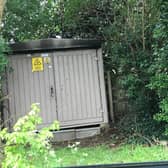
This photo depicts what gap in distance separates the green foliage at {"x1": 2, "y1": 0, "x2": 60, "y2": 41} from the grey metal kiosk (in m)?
0.92

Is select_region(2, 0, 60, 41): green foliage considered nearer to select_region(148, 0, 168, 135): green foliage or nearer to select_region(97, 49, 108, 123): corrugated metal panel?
select_region(97, 49, 108, 123): corrugated metal panel

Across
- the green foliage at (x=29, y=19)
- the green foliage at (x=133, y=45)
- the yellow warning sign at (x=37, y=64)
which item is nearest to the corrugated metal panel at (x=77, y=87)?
the yellow warning sign at (x=37, y=64)

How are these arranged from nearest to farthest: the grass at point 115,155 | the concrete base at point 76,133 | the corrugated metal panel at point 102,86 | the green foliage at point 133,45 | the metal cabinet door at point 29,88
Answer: the grass at point 115,155 < the green foliage at point 133,45 < the metal cabinet door at point 29,88 < the concrete base at point 76,133 < the corrugated metal panel at point 102,86

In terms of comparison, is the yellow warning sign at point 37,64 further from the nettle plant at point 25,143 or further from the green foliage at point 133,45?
the nettle plant at point 25,143

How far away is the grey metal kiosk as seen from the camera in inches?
371

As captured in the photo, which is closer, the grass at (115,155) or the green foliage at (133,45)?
the grass at (115,155)

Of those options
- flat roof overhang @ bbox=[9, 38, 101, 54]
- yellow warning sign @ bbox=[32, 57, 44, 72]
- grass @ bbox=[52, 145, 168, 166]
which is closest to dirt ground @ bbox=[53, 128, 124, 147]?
grass @ bbox=[52, 145, 168, 166]

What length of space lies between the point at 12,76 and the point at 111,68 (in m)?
2.53

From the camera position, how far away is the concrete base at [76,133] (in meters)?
9.55

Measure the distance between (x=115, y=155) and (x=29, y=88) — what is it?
10.4 ft

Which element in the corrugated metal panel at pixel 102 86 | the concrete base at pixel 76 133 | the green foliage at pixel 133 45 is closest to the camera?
the green foliage at pixel 133 45

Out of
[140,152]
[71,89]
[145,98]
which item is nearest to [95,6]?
[71,89]

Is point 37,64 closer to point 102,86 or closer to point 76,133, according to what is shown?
point 102,86

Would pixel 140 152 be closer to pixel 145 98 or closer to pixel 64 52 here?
pixel 145 98
